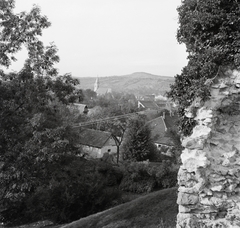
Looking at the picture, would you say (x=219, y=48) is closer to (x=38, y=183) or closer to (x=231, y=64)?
(x=231, y=64)

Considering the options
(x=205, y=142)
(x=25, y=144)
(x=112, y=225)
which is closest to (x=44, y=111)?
(x=25, y=144)

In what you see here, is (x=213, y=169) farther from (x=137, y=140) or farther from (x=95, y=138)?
(x=95, y=138)

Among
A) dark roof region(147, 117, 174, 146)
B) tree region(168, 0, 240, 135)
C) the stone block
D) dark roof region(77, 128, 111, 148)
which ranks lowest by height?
dark roof region(77, 128, 111, 148)

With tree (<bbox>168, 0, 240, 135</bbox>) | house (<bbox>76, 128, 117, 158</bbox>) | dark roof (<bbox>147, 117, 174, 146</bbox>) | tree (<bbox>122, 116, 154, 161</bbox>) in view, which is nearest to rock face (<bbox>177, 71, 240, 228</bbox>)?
tree (<bbox>168, 0, 240, 135</bbox>)

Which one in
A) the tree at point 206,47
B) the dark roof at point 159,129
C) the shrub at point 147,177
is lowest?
the shrub at point 147,177

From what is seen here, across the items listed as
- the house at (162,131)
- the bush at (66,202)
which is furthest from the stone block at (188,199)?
the house at (162,131)

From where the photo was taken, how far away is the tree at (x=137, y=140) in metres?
31.2

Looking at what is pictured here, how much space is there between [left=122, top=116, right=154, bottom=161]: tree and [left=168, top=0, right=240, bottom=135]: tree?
23378 millimetres

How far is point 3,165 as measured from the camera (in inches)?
347

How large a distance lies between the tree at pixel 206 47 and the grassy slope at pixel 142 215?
16.8 ft

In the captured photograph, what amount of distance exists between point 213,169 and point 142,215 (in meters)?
6.34

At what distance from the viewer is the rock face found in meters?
6.14

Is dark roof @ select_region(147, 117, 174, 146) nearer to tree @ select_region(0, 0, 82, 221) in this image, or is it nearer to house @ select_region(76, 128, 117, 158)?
house @ select_region(76, 128, 117, 158)

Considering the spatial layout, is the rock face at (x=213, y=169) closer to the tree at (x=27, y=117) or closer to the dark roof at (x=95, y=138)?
the tree at (x=27, y=117)
